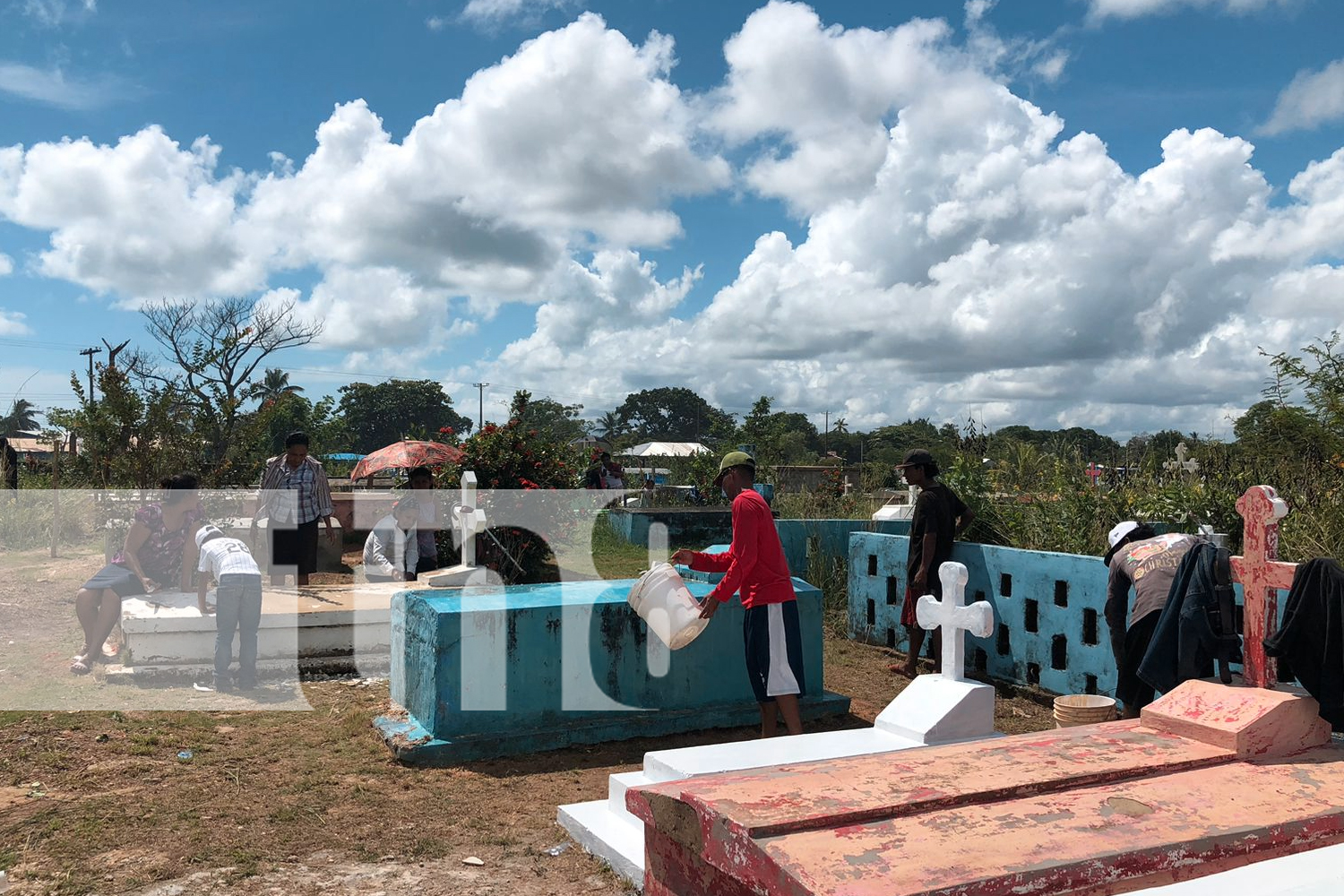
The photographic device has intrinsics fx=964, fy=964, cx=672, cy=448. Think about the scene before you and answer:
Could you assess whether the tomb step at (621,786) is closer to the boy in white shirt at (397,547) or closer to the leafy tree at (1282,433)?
the boy in white shirt at (397,547)

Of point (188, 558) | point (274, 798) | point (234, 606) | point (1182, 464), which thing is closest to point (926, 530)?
point (1182, 464)

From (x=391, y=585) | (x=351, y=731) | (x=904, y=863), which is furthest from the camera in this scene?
(x=391, y=585)

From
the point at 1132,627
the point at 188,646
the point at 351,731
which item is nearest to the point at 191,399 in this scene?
the point at 188,646

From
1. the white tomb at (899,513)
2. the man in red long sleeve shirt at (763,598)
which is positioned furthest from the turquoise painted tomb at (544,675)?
the white tomb at (899,513)

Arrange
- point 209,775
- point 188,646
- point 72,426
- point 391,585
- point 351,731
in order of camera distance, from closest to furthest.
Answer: point 209,775, point 351,731, point 188,646, point 391,585, point 72,426

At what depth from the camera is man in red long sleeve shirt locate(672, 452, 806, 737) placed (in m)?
4.98

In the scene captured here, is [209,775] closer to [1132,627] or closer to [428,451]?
[1132,627]

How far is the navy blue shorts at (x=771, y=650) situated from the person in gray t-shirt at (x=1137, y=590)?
1736 millimetres

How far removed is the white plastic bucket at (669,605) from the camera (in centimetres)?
490

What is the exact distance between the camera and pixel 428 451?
14.5 metres

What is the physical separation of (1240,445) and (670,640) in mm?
7222

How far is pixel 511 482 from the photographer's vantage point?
1213 cm

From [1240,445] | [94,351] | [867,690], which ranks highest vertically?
[94,351]

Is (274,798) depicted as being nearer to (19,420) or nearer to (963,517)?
(963,517)
